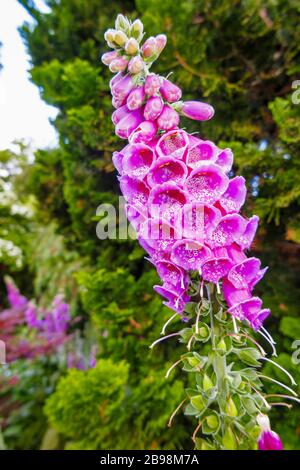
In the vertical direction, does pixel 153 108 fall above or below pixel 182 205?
above

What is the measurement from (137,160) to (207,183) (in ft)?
0.49

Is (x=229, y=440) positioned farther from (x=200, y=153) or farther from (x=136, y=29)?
(x=136, y=29)

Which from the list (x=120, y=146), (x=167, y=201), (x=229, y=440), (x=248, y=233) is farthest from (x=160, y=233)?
(x=120, y=146)

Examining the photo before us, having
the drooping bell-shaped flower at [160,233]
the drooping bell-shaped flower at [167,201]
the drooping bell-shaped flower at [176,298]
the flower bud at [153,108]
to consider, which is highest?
the flower bud at [153,108]

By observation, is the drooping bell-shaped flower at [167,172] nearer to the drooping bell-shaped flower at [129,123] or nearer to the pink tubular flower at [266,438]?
the drooping bell-shaped flower at [129,123]

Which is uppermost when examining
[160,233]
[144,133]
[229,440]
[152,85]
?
[152,85]

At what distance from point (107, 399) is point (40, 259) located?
9.53 feet

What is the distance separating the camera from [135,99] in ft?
2.58

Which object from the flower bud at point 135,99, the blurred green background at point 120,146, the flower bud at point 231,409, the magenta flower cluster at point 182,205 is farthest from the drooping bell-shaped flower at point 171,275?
the blurred green background at point 120,146

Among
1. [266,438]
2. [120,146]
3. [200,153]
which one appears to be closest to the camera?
[266,438]

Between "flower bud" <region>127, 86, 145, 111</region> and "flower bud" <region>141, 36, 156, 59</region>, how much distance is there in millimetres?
90

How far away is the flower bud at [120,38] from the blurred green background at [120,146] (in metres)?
0.86

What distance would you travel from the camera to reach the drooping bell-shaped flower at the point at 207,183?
0.72 metres

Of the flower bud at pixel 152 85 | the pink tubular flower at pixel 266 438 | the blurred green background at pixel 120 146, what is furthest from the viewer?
the blurred green background at pixel 120 146
